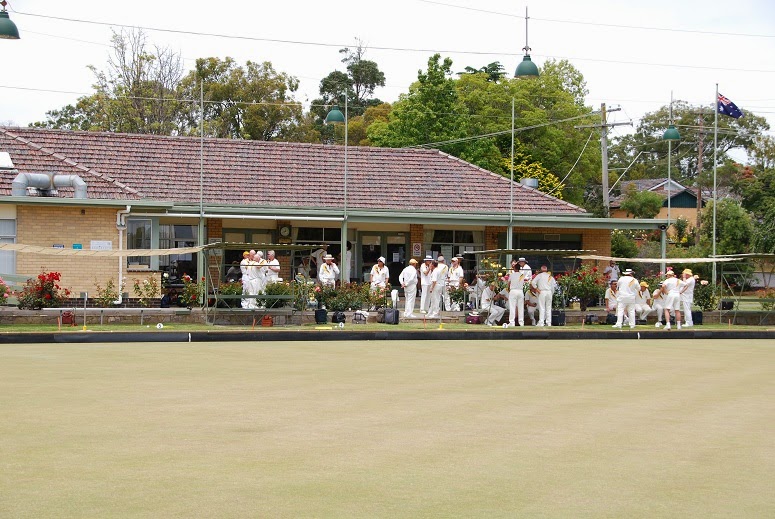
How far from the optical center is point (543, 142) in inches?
2015

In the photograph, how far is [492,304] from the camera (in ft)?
79.4

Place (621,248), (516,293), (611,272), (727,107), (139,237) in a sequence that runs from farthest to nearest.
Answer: (621,248), (727,107), (611,272), (139,237), (516,293)

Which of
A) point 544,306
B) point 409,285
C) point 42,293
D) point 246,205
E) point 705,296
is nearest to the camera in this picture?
point 42,293

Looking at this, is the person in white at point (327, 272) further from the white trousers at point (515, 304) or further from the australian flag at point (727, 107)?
the australian flag at point (727, 107)

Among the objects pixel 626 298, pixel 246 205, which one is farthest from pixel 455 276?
pixel 246 205

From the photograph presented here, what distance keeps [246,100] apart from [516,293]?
33493 millimetres

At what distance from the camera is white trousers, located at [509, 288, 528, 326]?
2331 centimetres

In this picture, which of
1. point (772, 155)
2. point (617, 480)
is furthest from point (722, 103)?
point (772, 155)

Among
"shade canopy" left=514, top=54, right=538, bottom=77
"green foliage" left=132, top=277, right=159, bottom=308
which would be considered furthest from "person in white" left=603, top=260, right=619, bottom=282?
"green foliage" left=132, top=277, right=159, bottom=308

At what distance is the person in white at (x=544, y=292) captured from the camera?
Answer: 23688 mm

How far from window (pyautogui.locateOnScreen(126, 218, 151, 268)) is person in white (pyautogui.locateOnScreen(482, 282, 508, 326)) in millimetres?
8156

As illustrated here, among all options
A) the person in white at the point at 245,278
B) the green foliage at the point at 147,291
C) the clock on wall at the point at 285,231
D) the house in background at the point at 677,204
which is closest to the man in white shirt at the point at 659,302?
the person in white at the point at 245,278

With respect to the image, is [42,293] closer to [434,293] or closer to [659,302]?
[434,293]

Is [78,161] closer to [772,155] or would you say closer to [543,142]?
[543,142]
